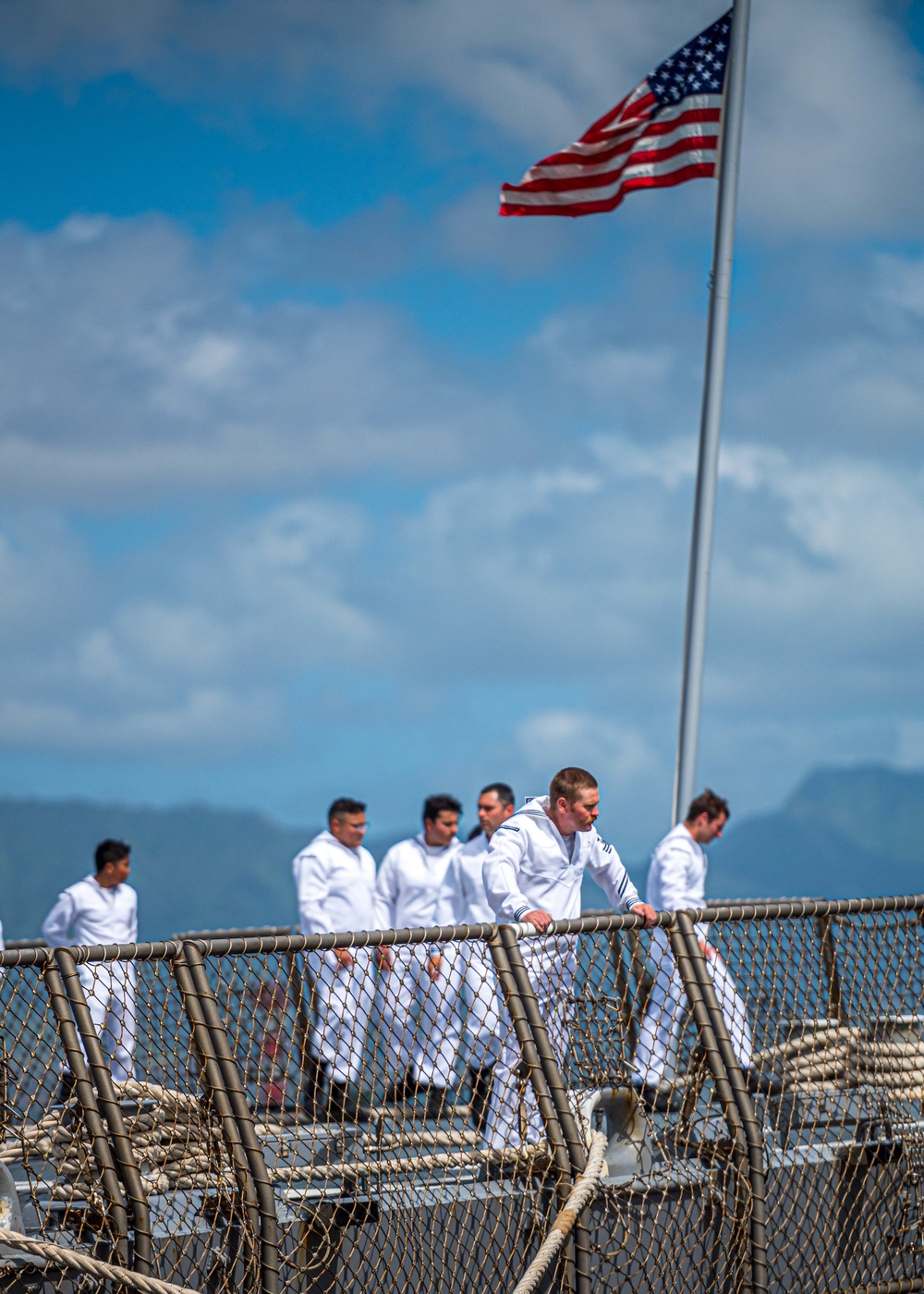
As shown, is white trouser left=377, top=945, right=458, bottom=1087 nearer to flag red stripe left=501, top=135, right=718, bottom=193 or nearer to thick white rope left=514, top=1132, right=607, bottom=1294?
thick white rope left=514, top=1132, right=607, bottom=1294

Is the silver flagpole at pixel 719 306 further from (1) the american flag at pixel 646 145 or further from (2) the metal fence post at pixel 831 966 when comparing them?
(2) the metal fence post at pixel 831 966

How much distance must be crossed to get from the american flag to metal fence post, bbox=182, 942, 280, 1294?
8.21m

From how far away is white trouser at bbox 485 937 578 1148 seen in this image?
5.54 meters

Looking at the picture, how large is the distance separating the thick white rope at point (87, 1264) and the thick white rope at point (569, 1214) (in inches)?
41.8

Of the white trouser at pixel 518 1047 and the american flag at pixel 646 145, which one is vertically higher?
the american flag at pixel 646 145

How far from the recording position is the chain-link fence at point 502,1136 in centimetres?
453

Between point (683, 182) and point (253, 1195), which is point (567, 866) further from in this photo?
point (683, 182)

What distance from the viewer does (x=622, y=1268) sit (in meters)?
5.48

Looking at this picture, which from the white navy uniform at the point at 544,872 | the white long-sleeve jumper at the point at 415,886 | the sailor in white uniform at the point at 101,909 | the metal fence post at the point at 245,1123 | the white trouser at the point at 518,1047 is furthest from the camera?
the white long-sleeve jumper at the point at 415,886

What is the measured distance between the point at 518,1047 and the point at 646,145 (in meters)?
7.80

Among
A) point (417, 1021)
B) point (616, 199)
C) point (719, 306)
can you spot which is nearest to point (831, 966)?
point (417, 1021)

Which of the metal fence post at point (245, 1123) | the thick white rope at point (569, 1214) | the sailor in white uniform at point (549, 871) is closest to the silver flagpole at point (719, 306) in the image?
the sailor in white uniform at point (549, 871)

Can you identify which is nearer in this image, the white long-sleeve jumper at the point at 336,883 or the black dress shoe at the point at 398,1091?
the black dress shoe at the point at 398,1091

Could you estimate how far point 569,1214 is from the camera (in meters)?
4.76
